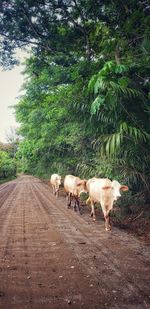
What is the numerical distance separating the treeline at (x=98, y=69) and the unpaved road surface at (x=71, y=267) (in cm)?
260

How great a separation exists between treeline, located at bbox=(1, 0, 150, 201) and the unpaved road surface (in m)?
2.60

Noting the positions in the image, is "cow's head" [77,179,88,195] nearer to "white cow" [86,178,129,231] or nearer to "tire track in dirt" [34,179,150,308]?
"white cow" [86,178,129,231]

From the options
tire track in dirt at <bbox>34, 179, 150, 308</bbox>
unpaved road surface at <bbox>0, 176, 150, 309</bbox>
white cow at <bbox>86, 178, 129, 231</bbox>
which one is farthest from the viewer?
white cow at <bbox>86, 178, 129, 231</bbox>

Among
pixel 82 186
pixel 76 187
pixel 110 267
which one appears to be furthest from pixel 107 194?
pixel 76 187

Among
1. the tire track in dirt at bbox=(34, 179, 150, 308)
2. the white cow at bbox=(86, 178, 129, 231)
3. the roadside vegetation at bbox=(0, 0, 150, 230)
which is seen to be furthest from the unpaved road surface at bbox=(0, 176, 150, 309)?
the roadside vegetation at bbox=(0, 0, 150, 230)

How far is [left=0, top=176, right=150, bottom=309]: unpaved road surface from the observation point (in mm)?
4504

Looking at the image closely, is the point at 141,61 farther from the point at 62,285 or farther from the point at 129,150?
the point at 62,285

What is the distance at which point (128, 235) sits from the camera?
335 inches

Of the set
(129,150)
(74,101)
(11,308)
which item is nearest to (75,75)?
(74,101)

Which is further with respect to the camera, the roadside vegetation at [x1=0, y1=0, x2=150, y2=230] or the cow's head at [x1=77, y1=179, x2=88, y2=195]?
the cow's head at [x1=77, y1=179, x2=88, y2=195]

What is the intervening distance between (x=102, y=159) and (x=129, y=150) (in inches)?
68.0

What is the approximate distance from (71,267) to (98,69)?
7.63m

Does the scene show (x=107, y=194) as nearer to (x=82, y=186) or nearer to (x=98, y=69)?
(x=82, y=186)

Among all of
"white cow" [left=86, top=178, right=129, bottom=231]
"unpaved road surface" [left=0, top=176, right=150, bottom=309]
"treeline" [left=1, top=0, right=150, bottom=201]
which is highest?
"treeline" [left=1, top=0, right=150, bottom=201]
